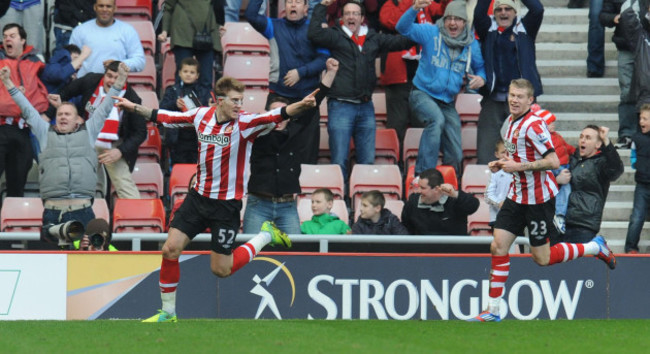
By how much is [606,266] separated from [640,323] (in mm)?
1679

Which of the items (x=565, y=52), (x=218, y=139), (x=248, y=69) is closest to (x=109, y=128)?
(x=248, y=69)

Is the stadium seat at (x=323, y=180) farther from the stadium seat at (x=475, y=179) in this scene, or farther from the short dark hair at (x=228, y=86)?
the short dark hair at (x=228, y=86)

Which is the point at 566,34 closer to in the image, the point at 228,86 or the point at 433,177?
the point at 433,177

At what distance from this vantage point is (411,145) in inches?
588

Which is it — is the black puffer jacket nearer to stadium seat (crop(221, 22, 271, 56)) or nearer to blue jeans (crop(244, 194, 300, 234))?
blue jeans (crop(244, 194, 300, 234))

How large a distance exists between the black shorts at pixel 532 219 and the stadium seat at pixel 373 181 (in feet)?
11.1

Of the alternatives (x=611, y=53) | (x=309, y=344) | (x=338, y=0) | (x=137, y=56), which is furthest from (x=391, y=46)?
(x=309, y=344)

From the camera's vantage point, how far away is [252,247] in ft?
35.4

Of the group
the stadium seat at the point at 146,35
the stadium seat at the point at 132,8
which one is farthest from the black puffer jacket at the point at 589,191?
the stadium seat at the point at 132,8

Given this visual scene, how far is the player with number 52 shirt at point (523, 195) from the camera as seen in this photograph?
1051cm

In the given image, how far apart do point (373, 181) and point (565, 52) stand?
4455 millimetres

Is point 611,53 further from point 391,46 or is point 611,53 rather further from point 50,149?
point 50,149

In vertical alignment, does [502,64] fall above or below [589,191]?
above

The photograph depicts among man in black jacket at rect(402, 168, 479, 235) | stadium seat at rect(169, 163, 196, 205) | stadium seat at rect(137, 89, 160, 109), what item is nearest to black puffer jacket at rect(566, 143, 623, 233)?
man in black jacket at rect(402, 168, 479, 235)
